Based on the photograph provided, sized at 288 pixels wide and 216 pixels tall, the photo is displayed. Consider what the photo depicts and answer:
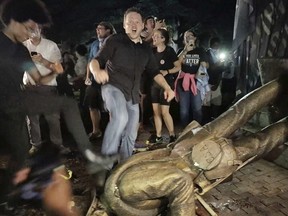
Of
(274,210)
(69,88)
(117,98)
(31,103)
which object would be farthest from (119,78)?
(69,88)

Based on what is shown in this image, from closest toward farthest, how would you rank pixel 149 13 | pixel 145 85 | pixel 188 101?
pixel 188 101 → pixel 145 85 → pixel 149 13

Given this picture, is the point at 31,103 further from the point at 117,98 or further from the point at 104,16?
the point at 104,16

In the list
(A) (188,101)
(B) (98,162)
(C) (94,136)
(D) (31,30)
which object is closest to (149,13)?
(A) (188,101)

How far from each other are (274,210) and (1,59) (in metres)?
3.32

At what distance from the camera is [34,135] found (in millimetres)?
5223

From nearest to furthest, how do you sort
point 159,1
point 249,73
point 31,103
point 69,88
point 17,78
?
1. point 17,78
2. point 31,103
3. point 249,73
4. point 69,88
5. point 159,1

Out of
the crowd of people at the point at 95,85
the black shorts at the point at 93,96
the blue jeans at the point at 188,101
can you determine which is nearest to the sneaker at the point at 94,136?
the crowd of people at the point at 95,85

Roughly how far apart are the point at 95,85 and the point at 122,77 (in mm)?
2254

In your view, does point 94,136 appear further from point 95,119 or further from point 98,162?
point 98,162

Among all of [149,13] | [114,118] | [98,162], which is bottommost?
[98,162]

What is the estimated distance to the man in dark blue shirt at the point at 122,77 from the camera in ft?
12.7

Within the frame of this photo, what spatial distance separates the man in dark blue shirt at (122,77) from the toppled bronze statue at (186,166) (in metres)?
0.98

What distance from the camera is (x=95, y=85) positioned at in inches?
241

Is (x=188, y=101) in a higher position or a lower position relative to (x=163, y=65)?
lower
